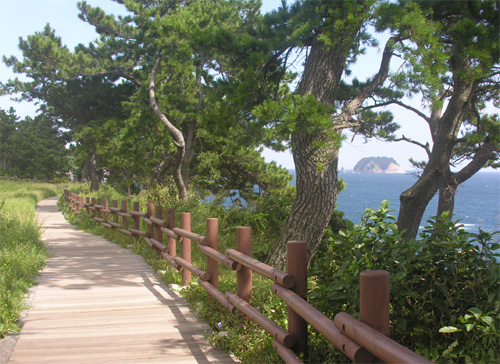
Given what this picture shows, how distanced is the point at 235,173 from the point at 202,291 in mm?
15985

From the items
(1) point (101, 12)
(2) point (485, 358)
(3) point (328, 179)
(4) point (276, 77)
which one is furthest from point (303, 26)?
(1) point (101, 12)

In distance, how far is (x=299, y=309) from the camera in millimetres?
3039

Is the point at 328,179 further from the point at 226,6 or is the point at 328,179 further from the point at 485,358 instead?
the point at 226,6

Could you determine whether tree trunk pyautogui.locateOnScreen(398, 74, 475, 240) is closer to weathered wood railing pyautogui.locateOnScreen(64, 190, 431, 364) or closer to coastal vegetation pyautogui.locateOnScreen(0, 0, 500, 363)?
coastal vegetation pyautogui.locateOnScreen(0, 0, 500, 363)

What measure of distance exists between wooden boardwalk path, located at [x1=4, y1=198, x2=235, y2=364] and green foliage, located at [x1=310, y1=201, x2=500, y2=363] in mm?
1354

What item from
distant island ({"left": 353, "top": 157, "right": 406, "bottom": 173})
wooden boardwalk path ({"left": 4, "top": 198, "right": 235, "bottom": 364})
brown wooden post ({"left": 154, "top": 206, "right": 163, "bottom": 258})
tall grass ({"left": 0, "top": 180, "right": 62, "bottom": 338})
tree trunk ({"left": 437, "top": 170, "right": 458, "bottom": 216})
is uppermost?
distant island ({"left": 353, "top": 157, "right": 406, "bottom": 173})

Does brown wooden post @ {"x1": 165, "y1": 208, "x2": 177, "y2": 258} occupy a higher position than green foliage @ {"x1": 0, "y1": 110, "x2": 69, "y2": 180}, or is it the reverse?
green foliage @ {"x1": 0, "y1": 110, "x2": 69, "y2": 180}

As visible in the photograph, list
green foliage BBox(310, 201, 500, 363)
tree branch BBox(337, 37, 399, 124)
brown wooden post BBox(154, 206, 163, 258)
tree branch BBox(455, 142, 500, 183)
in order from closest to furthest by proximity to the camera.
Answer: green foliage BBox(310, 201, 500, 363)
tree branch BBox(337, 37, 399, 124)
brown wooden post BBox(154, 206, 163, 258)
tree branch BBox(455, 142, 500, 183)

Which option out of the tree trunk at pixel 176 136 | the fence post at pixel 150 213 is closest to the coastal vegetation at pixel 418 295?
the fence post at pixel 150 213

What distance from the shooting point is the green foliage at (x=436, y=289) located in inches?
111

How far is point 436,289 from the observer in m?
3.16

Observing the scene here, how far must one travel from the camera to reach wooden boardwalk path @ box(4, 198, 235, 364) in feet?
12.3

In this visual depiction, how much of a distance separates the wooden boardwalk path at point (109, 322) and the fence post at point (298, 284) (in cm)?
69

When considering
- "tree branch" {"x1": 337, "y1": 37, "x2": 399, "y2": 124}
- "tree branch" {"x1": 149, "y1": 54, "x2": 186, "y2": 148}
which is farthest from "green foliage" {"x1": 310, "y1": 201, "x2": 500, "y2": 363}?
"tree branch" {"x1": 149, "y1": 54, "x2": 186, "y2": 148}
